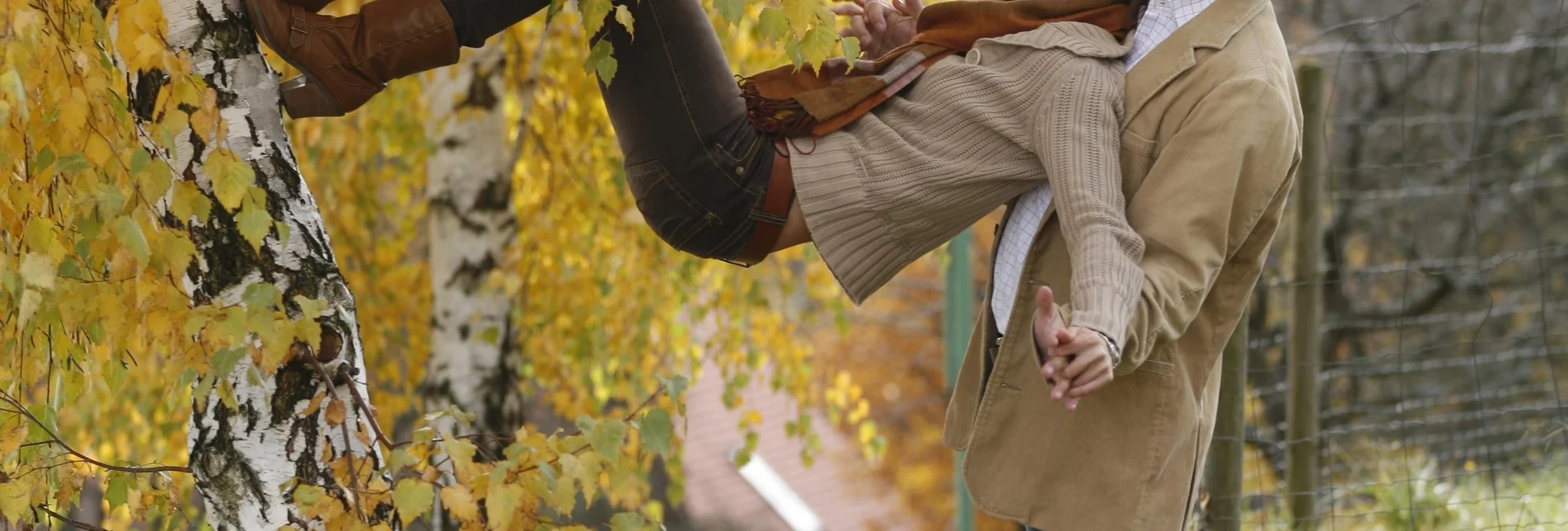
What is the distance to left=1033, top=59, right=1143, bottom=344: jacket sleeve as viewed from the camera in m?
1.66

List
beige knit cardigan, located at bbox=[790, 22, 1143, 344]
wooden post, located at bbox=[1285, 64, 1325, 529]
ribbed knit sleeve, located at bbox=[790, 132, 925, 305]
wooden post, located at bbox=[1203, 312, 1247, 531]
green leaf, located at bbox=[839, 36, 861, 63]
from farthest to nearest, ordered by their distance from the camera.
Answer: wooden post, located at bbox=[1285, 64, 1325, 529]
wooden post, located at bbox=[1203, 312, 1247, 531]
ribbed knit sleeve, located at bbox=[790, 132, 925, 305]
beige knit cardigan, located at bbox=[790, 22, 1143, 344]
green leaf, located at bbox=[839, 36, 861, 63]

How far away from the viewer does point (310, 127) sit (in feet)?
12.8

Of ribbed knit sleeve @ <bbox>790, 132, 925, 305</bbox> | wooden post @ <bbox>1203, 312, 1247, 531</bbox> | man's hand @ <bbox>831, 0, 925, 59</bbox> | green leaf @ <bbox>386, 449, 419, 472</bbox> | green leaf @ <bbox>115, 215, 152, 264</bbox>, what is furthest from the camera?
wooden post @ <bbox>1203, 312, 1247, 531</bbox>

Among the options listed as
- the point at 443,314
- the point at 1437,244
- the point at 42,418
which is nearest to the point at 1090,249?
the point at 42,418

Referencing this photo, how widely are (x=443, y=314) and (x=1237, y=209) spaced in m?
2.20

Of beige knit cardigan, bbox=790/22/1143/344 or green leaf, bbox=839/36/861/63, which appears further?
beige knit cardigan, bbox=790/22/1143/344

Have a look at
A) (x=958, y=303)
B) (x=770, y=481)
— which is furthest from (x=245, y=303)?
(x=770, y=481)

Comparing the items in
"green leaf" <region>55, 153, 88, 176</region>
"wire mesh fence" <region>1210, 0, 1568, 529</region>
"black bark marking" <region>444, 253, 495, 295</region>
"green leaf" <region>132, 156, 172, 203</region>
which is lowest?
"wire mesh fence" <region>1210, 0, 1568, 529</region>

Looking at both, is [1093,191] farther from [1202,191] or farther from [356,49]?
[356,49]

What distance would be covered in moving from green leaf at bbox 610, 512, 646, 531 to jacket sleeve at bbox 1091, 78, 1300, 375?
2.09ft

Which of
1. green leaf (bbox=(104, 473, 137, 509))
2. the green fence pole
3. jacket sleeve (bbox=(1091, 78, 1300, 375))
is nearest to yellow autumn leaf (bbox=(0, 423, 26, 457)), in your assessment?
green leaf (bbox=(104, 473, 137, 509))

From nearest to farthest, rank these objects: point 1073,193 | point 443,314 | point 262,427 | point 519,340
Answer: point 262,427 < point 1073,193 < point 443,314 < point 519,340

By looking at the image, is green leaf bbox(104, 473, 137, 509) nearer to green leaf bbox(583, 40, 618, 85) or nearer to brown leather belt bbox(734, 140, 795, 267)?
green leaf bbox(583, 40, 618, 85)

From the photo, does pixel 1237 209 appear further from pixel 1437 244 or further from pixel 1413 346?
pixel 1437 244
